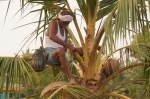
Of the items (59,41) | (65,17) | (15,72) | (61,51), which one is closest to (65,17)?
(65,17)

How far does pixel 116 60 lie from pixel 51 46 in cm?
92

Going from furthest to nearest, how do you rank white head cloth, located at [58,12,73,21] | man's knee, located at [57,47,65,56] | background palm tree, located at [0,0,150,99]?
white head cloth, located at [58,12,73,21] → man's knee, located at [57,47,65,56] → background palm tree, located at [0,0,150,99]

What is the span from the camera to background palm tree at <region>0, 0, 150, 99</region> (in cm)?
365

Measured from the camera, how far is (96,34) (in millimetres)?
5160

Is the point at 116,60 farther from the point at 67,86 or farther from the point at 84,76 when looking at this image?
the point at 67,86

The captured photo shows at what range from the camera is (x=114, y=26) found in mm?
3732

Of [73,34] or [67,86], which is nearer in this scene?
[67,86]

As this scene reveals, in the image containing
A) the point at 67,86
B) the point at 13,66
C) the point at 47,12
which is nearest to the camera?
the point at 67,86

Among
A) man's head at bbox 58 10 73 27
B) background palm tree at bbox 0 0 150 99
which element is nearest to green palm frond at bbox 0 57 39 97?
background palm tree at bbox 0 0 150 99

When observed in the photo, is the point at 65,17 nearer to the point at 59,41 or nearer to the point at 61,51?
the point at 59,41

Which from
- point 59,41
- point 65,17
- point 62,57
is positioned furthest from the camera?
point 65,17

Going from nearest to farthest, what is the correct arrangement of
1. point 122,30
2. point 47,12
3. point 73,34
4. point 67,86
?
point 122,30 → point 67,86 → point 73,34 → point 47,12

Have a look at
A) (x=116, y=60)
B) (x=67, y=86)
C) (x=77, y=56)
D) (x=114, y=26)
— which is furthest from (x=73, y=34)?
(x=114, y=26)

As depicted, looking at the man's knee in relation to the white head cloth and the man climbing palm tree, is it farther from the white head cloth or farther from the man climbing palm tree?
the white head cloth
